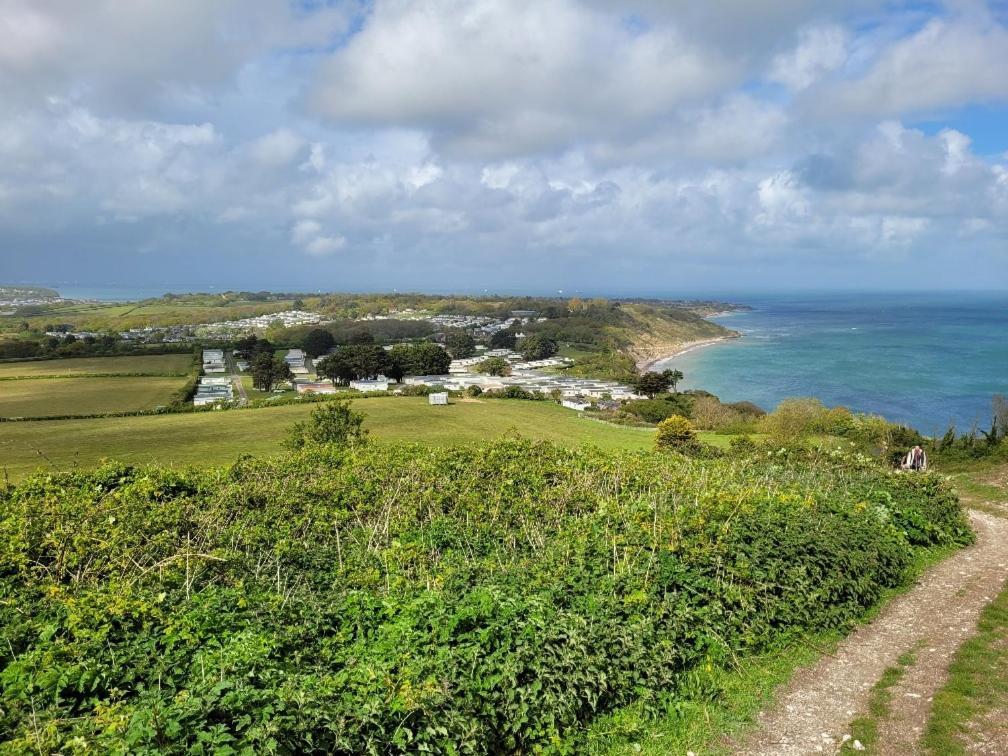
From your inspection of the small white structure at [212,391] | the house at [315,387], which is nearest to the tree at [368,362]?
the house at [315,387]

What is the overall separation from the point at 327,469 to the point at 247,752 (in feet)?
31.1

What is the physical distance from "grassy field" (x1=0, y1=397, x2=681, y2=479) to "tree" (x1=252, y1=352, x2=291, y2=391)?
17975 mm

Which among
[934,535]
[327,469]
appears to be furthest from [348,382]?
[934,535]

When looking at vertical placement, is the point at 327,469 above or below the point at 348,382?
above

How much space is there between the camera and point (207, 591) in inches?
260

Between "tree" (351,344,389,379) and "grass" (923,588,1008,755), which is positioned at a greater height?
"grass" (923,588,1008,755)

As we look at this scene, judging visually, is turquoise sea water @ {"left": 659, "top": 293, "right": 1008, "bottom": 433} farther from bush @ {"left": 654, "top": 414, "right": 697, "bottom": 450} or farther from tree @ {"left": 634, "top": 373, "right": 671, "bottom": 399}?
bush @ {"left": 654, "top": 414, "right": 697, "bottom": 450}

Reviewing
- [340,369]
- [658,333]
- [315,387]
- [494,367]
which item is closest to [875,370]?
[658,333]

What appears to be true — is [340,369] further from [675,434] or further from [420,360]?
[675,434]

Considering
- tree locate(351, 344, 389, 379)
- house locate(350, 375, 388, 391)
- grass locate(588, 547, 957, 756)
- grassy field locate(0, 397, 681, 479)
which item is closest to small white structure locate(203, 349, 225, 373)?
tree locate(351, 344, 389, 379)

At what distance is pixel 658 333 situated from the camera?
152500 millimetres

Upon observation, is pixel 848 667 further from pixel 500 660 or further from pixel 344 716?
pixel 344 716

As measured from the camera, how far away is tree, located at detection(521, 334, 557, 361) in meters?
111

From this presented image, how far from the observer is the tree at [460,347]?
109m
